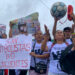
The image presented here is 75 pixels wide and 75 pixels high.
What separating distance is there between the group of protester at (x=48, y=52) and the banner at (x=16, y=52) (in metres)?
0.18

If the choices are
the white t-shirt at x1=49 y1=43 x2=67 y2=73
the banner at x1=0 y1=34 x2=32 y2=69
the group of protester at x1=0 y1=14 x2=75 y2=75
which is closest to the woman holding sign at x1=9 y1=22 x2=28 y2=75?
the group of protester at x1=0 y1=14 x2=75 y2=75

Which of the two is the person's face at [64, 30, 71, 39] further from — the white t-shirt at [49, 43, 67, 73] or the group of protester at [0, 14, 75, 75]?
the white t-shirt at [49, 43, 67, 73]

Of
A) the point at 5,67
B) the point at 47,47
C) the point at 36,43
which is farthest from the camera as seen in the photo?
the point at 5,67

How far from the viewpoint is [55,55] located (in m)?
5.21

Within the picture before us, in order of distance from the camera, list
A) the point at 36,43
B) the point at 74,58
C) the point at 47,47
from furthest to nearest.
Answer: the point at 36,43 < the point at 47,47 < the point at 74,58

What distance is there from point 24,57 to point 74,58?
1658mm

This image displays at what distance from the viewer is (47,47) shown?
5.54m

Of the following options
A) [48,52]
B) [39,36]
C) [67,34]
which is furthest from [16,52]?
[67,34]

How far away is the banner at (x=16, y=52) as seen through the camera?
6.23 m

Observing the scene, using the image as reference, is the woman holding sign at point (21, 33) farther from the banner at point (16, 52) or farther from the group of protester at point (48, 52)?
the banner at point (16, 52)

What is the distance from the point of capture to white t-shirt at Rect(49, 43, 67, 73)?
520cm

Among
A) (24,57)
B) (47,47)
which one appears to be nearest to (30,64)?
(24,57)

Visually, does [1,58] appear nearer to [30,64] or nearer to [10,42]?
[10,42]

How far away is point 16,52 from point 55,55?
1.50 meters
